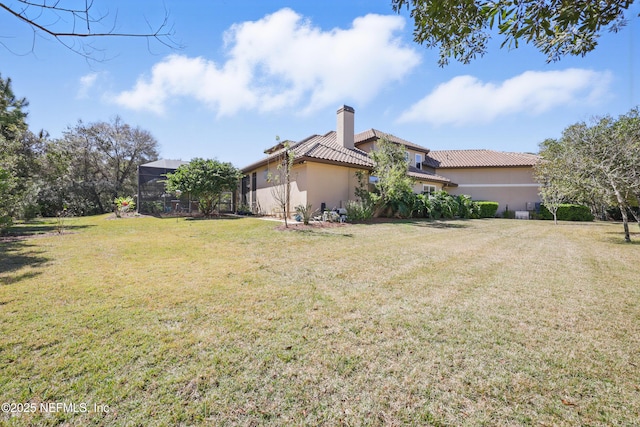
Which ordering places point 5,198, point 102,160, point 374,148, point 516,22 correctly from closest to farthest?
point 516,22, point 5,198, point 374,148, point 102,160

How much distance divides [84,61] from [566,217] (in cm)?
2723

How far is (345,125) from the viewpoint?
62.8 ft

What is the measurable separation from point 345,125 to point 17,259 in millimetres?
17227

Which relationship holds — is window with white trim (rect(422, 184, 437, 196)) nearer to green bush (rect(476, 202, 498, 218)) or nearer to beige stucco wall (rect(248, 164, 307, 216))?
green bush (rect(476, 202, 498, 218))

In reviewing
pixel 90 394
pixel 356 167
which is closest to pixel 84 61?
pixel 90 394

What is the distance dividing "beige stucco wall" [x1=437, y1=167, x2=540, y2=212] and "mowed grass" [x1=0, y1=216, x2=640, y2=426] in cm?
2224

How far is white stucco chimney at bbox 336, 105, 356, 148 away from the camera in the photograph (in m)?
19.1

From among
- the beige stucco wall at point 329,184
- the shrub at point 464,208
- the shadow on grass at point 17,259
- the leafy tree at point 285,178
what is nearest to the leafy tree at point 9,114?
the shadow on grass at point 17,259

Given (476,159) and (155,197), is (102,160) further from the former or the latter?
(476,159)

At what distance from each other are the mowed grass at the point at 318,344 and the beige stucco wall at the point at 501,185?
22235mm

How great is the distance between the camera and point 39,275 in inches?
186

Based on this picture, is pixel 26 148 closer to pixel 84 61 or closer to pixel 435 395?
pixel 84 61

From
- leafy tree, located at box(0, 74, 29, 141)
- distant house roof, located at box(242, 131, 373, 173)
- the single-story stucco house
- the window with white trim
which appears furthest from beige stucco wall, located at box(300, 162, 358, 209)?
leafy tree, located at box(0, 74, 29, 141)

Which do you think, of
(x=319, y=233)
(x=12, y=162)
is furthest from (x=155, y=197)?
(x=319, y=233)
